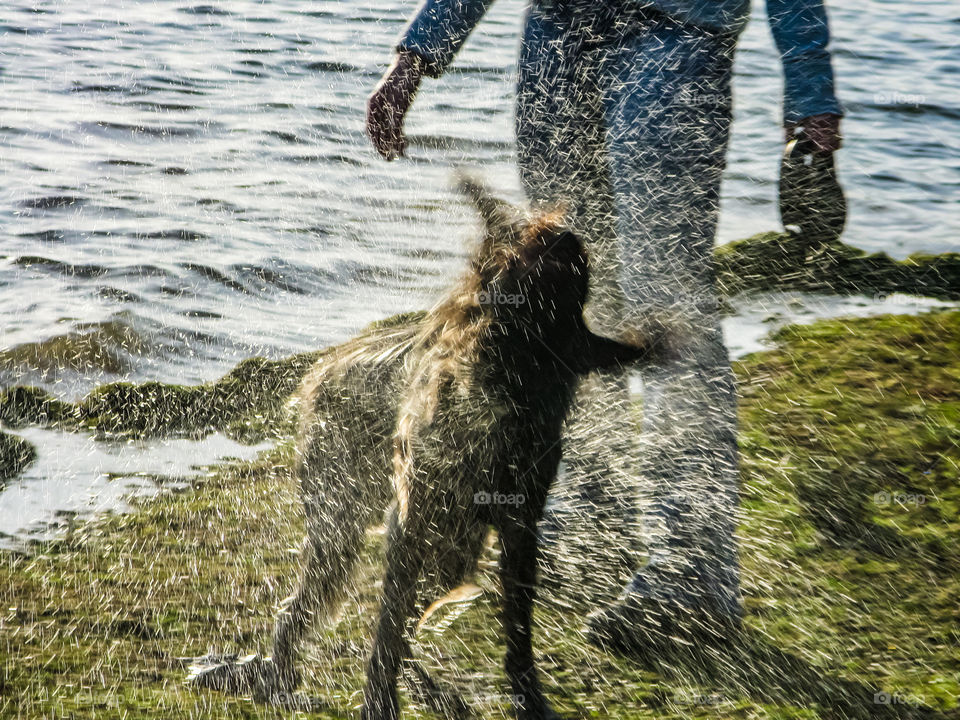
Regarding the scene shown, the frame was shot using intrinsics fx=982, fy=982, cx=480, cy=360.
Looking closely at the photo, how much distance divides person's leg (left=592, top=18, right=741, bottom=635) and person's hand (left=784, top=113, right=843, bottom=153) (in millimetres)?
236

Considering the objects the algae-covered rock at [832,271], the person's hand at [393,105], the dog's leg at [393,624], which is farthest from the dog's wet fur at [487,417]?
the algae-covered rock at [832,271]

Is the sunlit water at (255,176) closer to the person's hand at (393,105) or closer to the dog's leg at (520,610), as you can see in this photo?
the person's hand at (393,105)

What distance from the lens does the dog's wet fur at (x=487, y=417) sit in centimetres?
234

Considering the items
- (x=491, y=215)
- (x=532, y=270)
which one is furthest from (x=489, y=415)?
(x=491, y=215)

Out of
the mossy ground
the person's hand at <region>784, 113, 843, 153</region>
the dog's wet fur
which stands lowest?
the mossy ground

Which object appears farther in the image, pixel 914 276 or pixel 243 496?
pixel 914 276

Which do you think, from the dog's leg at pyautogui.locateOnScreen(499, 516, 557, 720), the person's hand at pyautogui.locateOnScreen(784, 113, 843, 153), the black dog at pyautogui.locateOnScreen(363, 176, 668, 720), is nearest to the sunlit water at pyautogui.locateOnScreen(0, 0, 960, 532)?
the person's hand at pyautogui.locateOnScreen(784, 113, 843, 153)

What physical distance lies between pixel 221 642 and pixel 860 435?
260 cm

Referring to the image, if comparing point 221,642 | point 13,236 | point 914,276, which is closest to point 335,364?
point 221,642

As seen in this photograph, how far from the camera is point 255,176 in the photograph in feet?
28.7

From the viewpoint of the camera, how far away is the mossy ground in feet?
8.41

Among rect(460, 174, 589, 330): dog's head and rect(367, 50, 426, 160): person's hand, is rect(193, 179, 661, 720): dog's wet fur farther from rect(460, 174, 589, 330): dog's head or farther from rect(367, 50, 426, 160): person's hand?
rect(367, 50, 426, 160): person's hand

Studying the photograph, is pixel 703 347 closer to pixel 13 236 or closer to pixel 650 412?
pixel 650 412

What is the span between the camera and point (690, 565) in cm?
282
